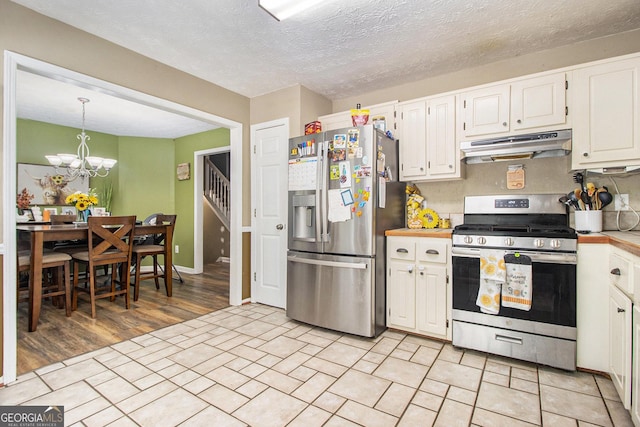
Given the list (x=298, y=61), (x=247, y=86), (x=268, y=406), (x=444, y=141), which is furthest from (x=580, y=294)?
(x=247, y=86)

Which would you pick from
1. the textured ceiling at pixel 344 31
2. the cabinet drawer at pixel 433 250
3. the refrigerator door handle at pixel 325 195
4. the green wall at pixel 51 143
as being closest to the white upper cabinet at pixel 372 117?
the textured ceiling at pixel 344 31

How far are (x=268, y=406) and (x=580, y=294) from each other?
2.10 metres

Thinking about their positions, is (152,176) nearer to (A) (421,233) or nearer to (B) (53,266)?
(B) (53,266)

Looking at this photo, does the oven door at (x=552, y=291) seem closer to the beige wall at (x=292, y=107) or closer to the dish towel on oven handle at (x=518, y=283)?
the dish towel on oven handle at (x=518, y=283)

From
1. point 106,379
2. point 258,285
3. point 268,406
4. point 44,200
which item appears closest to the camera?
point 268,406

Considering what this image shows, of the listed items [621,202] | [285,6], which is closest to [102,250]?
[285,6]

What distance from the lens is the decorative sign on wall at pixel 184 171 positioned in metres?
5.46

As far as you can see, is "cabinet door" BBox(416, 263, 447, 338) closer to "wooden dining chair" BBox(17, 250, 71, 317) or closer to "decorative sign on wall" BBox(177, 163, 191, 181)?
"wooden dining chair" BBox(17, 250, 71, 317)

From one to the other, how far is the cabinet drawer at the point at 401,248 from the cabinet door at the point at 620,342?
1248 millimetres

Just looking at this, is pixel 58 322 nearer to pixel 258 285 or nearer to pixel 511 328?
pixel 258 285

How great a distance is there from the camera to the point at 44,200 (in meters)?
4.77

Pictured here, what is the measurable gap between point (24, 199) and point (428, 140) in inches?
218

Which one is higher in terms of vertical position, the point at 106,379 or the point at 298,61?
the point at 298,61

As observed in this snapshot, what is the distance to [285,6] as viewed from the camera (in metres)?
1.90
